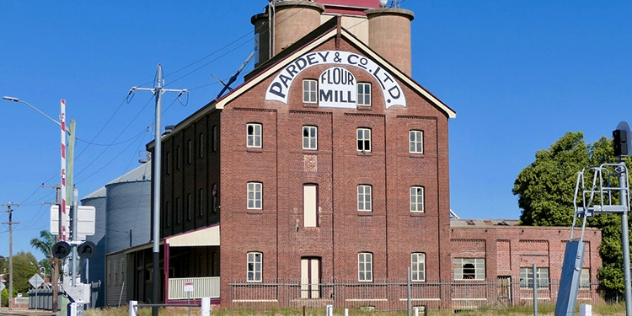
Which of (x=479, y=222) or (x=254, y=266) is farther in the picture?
(x=479, y=222)

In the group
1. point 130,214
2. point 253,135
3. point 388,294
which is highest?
point 253,135

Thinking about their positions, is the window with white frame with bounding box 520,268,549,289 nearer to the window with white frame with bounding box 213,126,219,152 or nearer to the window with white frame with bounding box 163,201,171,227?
the window with white frame with bounding box 213,126,219,152

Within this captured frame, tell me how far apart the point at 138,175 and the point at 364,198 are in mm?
31038

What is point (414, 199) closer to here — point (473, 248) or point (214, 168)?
point (473, 248)

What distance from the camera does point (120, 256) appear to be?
188 feet

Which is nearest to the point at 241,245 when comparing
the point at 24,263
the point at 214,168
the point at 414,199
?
the point at 214,168

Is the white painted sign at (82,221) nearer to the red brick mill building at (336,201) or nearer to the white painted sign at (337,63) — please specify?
the red brick mill building at (336,201)

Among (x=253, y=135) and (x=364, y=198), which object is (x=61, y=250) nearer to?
(x=253, y=135)

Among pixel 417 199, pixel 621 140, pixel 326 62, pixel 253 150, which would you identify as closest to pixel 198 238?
pixel 253 150

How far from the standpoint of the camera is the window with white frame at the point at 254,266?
46.4m

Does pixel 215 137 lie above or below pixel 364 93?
below

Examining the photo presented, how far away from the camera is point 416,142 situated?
49.7m

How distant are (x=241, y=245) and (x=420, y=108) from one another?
1169 centimetres

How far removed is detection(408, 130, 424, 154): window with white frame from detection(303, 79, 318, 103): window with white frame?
5438 mm
